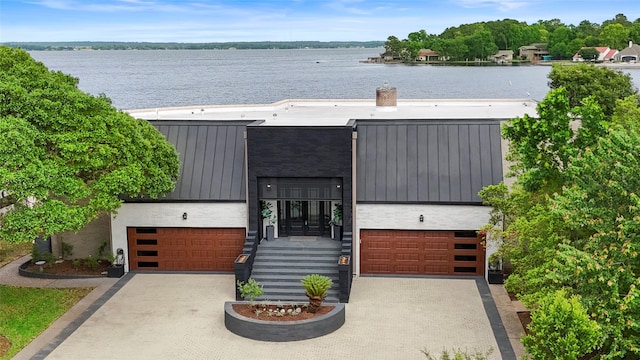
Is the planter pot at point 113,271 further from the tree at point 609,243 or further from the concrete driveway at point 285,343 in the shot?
the tree at point 609,243

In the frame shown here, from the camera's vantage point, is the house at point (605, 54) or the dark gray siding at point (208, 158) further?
the house at point (605, 54)

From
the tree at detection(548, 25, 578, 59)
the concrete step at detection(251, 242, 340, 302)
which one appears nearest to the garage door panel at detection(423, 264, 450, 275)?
the concrete step at detection(251, 242, 340, 302)

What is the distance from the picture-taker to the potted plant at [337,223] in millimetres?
27000

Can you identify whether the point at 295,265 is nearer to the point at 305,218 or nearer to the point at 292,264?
the point at 292,264

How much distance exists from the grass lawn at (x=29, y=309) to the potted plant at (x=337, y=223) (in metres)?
8.96

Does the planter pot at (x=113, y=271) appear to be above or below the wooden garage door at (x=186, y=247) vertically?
below

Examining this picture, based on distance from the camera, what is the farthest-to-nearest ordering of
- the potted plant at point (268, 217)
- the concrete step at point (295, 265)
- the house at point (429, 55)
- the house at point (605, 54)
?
the house at point (429, 55)
the house at point (605, 54)
the potted plant at point (268, 217)
the concrete step at point (295, 265)

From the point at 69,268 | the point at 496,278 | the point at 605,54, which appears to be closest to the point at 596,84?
the point at 496,278

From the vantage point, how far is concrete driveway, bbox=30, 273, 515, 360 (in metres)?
20.2

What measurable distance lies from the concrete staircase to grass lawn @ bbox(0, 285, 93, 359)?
6207mm

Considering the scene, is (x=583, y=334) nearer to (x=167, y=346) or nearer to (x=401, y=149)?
(x=167, y=346)

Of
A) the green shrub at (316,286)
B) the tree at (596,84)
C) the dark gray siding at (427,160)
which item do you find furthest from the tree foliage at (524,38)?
the green shrub at (316,286)

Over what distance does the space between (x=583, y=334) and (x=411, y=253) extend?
1198cm

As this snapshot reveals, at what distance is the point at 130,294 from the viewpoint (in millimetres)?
25031
